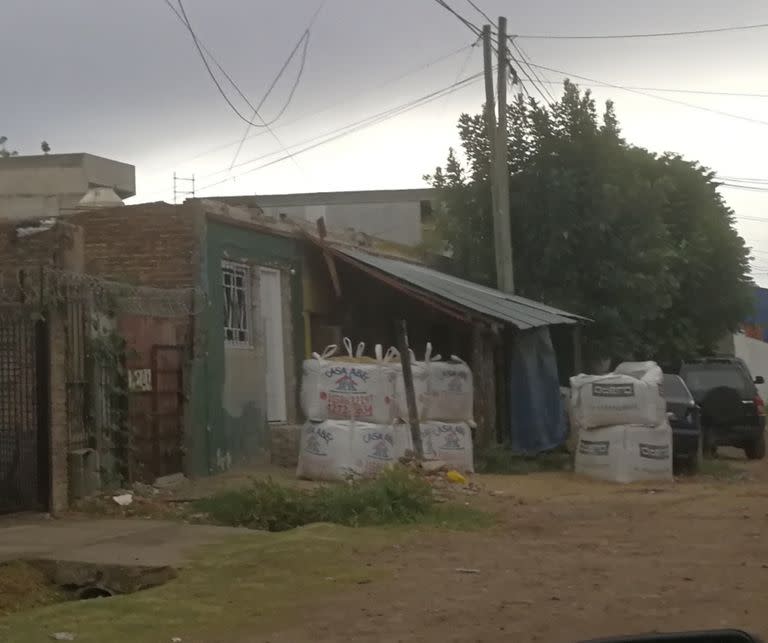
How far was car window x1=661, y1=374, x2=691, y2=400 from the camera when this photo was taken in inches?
724

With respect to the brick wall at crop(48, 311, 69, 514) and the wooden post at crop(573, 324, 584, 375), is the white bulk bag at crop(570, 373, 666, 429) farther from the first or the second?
the brick wall at crop(48, 311, 69, 514)

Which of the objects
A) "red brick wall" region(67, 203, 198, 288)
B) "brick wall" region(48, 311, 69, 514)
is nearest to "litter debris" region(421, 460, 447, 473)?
"red brick wall" region(67, 203, 198, 288)

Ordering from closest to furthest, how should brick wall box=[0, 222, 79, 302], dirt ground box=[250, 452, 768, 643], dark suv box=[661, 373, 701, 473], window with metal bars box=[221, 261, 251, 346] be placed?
1. dirt ground box=[250, 452, 768, 643]
2. brick wall box=[0, 222, 79, 302]
3. window with metal bars box=[221, 261, 251, 346]
4. dark suv box=[661, 373, 701, 473]

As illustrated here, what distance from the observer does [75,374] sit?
43.9 ft

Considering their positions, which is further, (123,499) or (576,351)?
(576,351)

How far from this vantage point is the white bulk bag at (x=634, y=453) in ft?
55.1

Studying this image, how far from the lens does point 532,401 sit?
814 inches

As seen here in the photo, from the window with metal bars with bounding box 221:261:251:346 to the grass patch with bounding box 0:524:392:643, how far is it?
6591 mm

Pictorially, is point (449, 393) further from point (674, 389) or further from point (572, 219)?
point (572, 219)

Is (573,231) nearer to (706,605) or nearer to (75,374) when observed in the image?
(75,374)

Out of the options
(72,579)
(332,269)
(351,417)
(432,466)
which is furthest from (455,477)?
(72,579)

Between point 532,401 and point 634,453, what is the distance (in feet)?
13.1

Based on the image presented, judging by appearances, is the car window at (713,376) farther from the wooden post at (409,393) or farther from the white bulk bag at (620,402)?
the wooden post at (409,393)

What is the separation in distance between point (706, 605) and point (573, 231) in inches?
707
